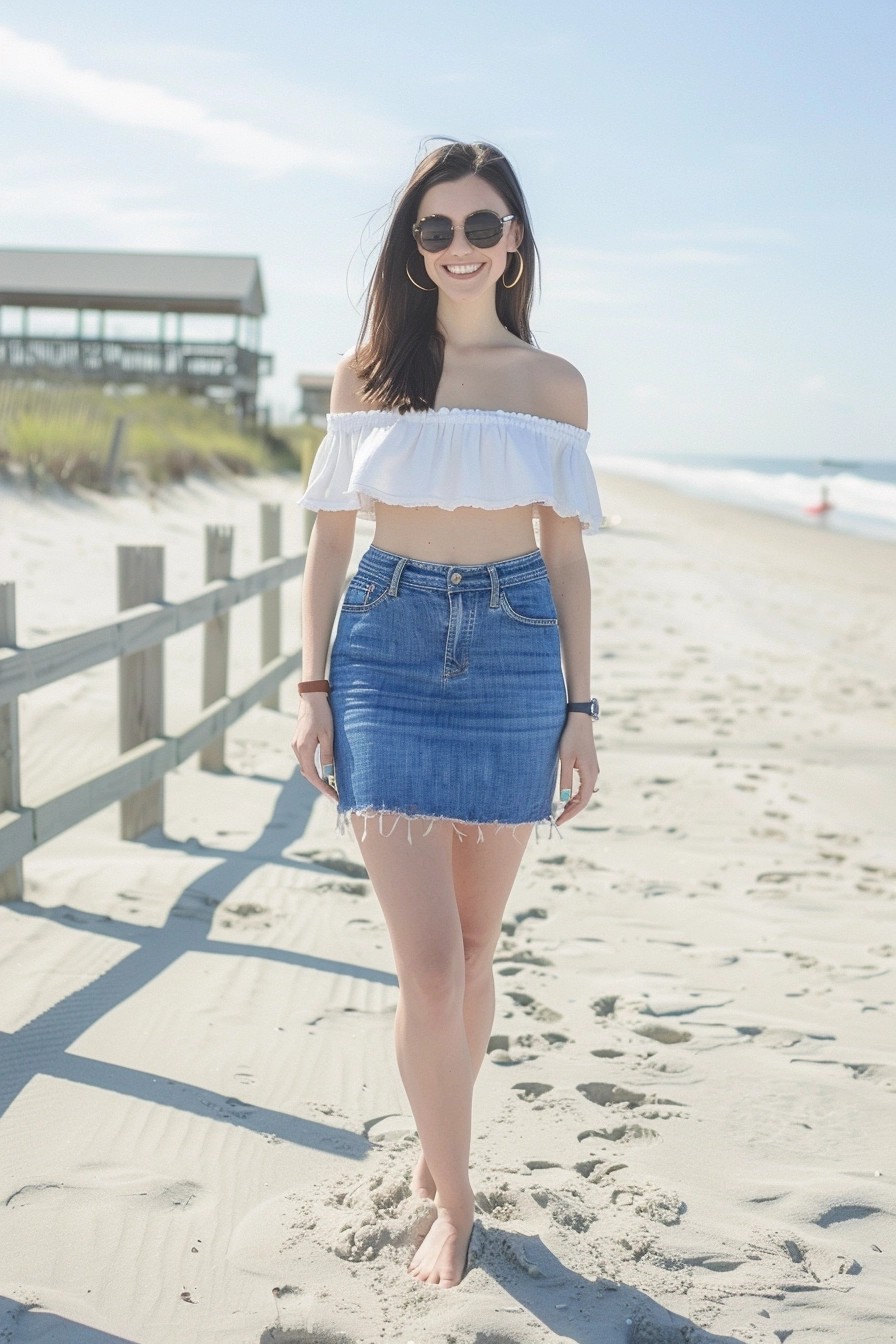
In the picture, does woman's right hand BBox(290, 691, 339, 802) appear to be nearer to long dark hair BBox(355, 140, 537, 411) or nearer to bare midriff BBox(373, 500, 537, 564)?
bare midriff BBox(373, 500, 537, 564)

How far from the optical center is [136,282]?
34.9 meters

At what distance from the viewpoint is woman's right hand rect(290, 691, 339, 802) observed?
2.38 meters

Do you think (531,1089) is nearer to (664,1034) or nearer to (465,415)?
(664,1034)

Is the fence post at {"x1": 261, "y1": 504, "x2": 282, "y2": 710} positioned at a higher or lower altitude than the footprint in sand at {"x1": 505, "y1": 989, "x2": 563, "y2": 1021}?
higher

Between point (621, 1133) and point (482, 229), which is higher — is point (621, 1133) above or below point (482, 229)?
below

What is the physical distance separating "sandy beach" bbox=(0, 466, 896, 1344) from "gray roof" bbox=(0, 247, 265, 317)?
29356 millimetres

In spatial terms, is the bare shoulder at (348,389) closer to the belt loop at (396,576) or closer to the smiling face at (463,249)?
the smiling face at (463,249)

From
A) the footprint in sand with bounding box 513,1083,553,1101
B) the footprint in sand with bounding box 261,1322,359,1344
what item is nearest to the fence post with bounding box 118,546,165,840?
the footprint in sand with bounding box 513,1083,553,1101

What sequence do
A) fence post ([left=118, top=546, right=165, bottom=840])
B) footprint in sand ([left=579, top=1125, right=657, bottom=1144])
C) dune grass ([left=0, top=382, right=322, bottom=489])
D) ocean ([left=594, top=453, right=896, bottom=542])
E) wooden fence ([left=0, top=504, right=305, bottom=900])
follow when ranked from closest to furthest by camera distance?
footprint in sand ([left=579, top=1125, right=657, bottom=1144]) → wooden fence ([left=0, top=504, right=305, bottom=900]) → fence post ([left=118, top=546, right=165, bottom=840]) → dune grass ([left=0, top=382, right=322, bottom=489]) → ocean ([left=594, top=453, right=896, bottom=542])

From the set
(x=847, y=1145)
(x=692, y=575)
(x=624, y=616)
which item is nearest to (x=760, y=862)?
(x=847, y=1145)

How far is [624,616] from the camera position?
1184 cm

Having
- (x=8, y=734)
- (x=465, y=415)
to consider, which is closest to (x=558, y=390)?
(x=465, y=415)

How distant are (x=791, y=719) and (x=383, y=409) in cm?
595

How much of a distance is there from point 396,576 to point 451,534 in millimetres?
134
